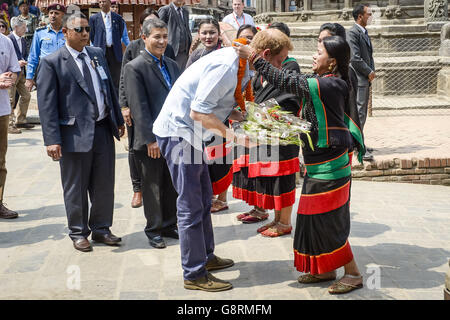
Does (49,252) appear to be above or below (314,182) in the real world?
below

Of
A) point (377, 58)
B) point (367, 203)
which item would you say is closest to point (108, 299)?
point (367, 203)

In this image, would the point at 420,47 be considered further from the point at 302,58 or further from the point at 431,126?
the point at 431,126

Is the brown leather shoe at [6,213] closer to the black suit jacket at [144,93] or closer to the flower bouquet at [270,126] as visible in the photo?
the black suit jacket at [144,93]

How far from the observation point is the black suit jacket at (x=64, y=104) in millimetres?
5043

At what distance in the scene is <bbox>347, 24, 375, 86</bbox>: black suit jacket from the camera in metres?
8.13

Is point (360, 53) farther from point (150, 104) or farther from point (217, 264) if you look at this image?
point (217, 264)

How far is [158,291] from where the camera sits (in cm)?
439

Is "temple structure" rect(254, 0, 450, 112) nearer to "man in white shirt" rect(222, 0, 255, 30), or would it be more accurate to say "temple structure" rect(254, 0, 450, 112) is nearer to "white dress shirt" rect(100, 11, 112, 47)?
"man in white shirt" rect(222, 0, 255, 30)

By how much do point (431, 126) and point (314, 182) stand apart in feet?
22.6

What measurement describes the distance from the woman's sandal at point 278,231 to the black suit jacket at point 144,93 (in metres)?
1.40

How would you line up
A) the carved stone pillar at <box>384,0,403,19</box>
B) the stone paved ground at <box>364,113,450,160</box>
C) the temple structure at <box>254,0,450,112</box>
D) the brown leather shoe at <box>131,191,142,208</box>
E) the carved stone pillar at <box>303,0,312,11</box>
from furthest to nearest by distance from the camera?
1. the carved stone pillar at <box>303,0,312,11</box>
2. the carved stone pillar at <box>384,0,403,19</box>
3. the temple structure at <box>254,0,450,112</box>
4. the stone paved ground at <box>364,113,450,160</box>
5. the brown leather shoe at <box>131,191,142,208</box>

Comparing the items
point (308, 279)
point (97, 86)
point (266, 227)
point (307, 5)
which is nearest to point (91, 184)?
point (97, 86)

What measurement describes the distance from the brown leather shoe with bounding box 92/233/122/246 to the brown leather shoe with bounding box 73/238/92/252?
159 mm

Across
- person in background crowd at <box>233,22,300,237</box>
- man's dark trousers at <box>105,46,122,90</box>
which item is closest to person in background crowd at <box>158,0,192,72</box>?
man's dark trousers at <box>105,46,122,90</box>
